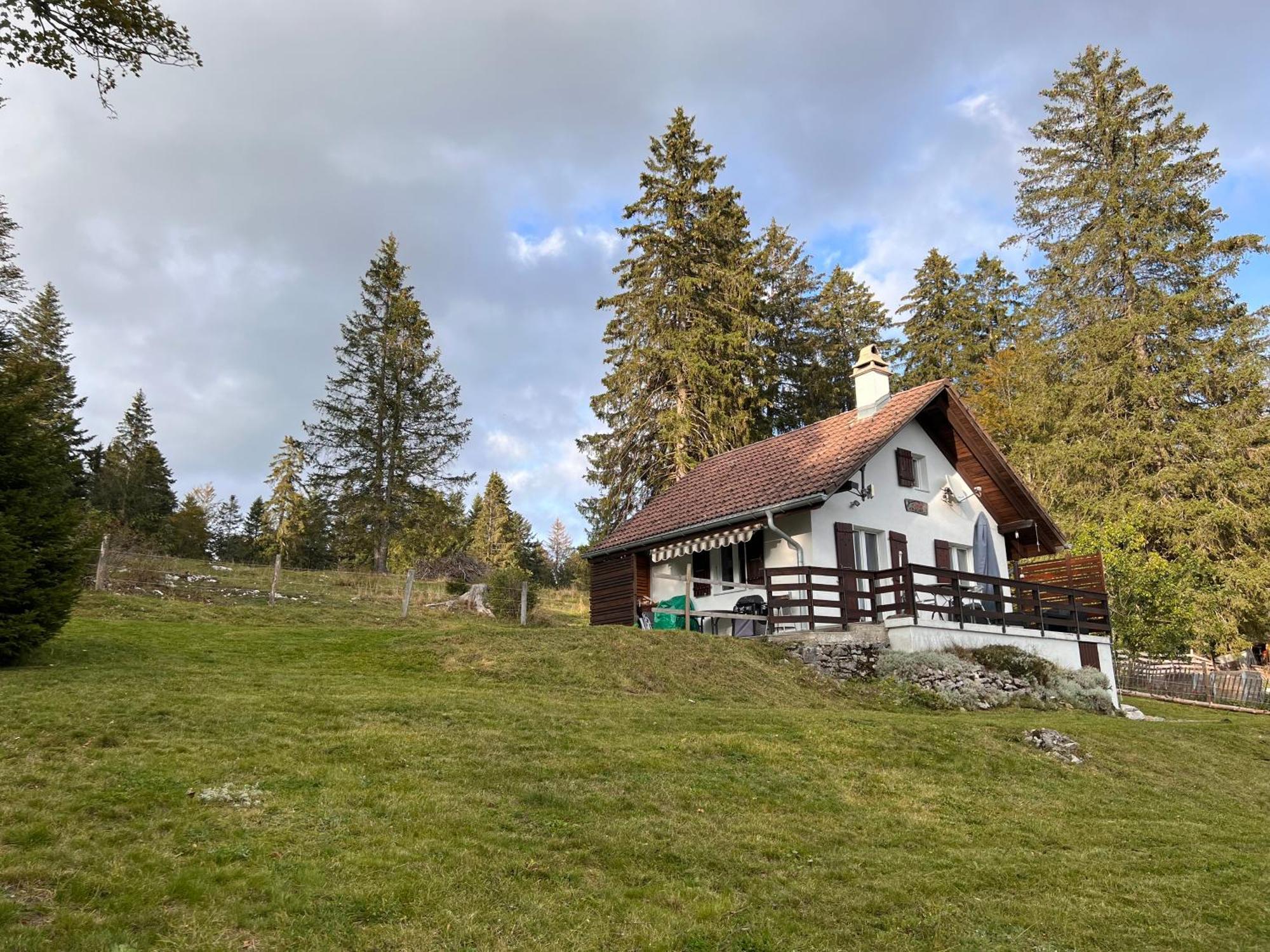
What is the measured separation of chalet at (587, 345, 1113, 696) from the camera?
1936 cm

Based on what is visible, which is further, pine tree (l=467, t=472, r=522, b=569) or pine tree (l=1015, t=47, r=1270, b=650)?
pine tree (l=467, t=472, r=522, b=569)

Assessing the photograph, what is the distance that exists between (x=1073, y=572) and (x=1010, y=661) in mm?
7646

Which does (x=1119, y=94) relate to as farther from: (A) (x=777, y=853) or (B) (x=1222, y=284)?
(A) (x=777, y=853)

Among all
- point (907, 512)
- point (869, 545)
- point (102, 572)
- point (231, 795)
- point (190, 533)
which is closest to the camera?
point (231, 795)

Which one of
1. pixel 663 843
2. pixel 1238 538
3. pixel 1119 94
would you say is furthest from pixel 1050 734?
pixel 1119 94

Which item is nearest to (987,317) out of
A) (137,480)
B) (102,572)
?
(102,572)

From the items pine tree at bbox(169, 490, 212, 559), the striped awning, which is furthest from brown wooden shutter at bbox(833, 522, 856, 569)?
pine tree at bbox(169, 490, 212, 559)

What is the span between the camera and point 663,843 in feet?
21.1

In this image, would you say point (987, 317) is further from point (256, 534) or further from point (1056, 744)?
point (256, 534)

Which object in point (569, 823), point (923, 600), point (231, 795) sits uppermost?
point (923, 600)

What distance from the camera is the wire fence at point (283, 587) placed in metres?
23.8

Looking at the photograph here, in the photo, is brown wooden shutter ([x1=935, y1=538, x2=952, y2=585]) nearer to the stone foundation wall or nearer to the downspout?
the downspout

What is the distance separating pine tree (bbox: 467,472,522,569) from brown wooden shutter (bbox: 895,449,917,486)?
5061 centimetres

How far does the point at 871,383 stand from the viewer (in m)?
25.1
